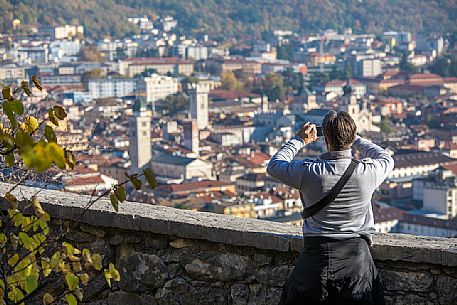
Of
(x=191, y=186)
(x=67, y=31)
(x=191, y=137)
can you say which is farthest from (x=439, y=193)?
(x=67, y=31)

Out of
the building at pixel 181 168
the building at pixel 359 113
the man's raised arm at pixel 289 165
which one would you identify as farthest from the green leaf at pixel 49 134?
the building at pixel 359 113

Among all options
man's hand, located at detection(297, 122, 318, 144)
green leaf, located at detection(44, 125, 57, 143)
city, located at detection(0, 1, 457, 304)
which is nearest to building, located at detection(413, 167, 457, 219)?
city, located at detection(0, 1, 457, 304)

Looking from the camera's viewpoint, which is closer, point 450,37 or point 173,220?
point 173,220

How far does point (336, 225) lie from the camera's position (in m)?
1.94

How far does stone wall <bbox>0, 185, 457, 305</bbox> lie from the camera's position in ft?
7.11

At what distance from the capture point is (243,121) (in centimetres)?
4347

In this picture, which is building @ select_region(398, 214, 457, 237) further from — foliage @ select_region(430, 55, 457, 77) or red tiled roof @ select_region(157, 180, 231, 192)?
foliage @ select_region(430, 55, 457, 77)

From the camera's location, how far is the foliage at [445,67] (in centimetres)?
5839

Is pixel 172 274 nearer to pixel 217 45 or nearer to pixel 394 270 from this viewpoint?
pixel 394 270

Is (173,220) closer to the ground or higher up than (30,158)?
closer to the ground

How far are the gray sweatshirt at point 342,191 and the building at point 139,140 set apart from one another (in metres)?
28.7

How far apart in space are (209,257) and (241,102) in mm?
47844

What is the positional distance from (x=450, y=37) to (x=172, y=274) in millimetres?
70290

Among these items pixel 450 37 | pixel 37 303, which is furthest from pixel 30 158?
pixel 450 37
